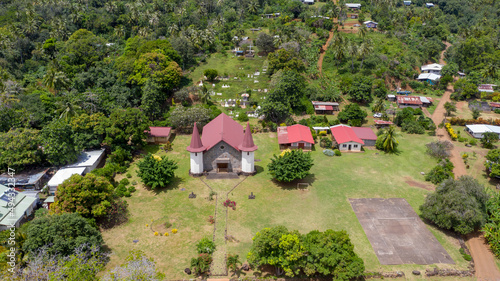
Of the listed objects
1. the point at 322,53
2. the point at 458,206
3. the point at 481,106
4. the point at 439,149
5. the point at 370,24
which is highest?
the point at 370,24

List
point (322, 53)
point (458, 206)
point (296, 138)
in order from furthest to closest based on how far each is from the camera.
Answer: point (322, 53) < point (296, 138) < point (458, 206)

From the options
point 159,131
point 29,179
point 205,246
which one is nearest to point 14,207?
point 29,179

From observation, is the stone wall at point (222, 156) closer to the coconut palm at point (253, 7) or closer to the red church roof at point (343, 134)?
the red church roof at point (343, 134)

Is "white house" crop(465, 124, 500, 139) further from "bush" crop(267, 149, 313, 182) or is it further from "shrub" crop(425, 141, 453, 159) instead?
"bush" crop(267, 149, 313, 182)

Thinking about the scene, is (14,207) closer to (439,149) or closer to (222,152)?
(222,152)

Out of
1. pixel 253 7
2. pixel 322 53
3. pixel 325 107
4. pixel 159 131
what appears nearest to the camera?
pixel 159 131

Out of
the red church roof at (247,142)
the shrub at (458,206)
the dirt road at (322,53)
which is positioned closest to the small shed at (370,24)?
the dirt road at (322,53)

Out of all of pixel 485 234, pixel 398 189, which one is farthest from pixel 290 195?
pixel 485 234

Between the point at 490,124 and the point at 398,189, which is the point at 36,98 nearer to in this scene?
the point at 398,189
